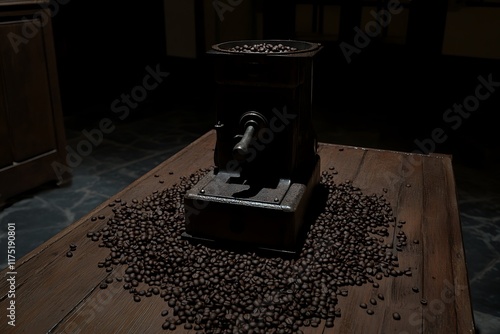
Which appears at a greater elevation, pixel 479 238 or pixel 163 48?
Answer: pixel 163 48

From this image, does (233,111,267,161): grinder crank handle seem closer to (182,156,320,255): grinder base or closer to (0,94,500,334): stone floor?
(182,156,320,255): grinder base

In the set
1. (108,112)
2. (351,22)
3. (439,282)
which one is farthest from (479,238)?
(108,112)

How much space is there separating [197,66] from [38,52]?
155 inches

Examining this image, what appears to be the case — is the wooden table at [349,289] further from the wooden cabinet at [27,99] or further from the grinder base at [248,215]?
the wooden cabinet at [27,99]

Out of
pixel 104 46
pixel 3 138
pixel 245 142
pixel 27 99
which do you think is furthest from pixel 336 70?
pixel 245 142

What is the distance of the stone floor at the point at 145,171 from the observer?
3514mm

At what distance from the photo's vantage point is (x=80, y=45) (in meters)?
7.39

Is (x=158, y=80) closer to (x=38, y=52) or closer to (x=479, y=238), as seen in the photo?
(x=38, y=52)

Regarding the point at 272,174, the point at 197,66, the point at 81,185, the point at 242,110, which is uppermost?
the point at 242,110

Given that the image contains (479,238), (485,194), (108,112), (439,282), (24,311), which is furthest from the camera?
(108,112)

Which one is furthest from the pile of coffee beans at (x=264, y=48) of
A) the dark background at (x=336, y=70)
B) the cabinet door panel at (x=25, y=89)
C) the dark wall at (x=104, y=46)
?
the dark wall at (x=104, y=46)

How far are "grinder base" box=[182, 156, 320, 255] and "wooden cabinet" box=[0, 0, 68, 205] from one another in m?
2.72

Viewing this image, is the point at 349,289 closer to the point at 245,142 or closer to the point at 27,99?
the point at 245,142

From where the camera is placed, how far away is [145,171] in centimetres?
507
